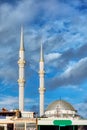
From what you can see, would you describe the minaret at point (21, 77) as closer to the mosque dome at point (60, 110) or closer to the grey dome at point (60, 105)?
the mosque dome at point (60, 110)

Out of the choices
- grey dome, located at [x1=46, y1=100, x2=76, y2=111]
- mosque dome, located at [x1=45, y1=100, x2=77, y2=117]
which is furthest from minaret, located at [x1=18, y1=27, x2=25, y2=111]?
grey dome, located at [x1=46, y1=100, x2=76, y2=111]

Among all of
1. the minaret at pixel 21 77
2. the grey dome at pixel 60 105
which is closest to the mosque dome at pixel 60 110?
the grey dome at pixel 60 105

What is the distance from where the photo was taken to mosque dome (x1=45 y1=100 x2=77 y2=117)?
5644 cm

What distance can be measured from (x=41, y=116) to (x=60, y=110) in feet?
12.2

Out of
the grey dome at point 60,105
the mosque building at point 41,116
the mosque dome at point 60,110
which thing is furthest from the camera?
the grey dome at point 60,105

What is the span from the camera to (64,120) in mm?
49719

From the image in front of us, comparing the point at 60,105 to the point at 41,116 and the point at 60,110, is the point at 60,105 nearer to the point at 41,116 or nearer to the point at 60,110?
the point at 60,110

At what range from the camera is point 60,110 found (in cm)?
5675

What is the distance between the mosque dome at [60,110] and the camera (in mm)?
56438

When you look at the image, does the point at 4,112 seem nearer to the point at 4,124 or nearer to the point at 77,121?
the point at 4,124

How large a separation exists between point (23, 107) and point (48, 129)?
745cm

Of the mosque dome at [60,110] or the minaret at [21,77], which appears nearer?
the mosque dome at [60,110]

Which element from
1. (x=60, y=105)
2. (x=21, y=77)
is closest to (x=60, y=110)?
(x=60, y=105)

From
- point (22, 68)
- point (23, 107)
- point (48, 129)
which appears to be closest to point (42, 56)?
point (22, 68)
